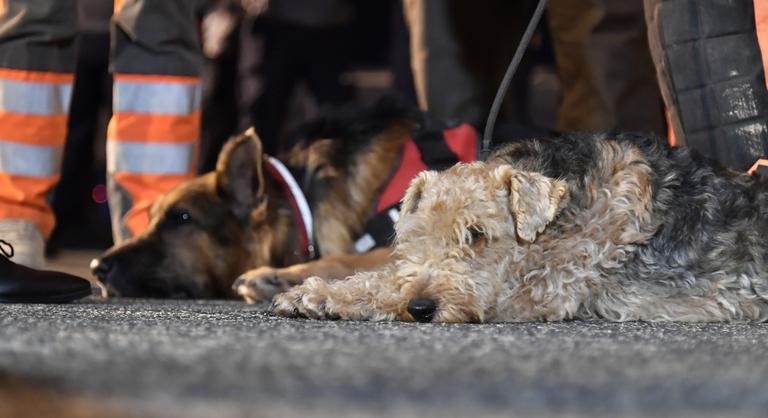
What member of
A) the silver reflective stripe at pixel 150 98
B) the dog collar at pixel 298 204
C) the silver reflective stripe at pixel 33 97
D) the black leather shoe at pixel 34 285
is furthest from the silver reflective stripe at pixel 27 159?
the dog collar at pixel 298 204

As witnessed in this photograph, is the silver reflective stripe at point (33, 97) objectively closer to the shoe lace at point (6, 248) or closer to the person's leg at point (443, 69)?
the shoe lace at point (6, 248)

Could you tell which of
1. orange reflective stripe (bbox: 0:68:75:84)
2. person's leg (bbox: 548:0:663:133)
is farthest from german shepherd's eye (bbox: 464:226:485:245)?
person's leg (bbox: 548:0:663:133)

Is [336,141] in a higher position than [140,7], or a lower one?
lower

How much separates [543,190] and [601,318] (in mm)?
428

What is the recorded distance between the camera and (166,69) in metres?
4.20

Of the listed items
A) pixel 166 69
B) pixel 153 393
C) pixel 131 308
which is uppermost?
pixel 166 69

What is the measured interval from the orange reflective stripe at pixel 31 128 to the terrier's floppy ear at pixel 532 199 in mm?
1999

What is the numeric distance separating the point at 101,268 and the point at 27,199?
1.27ft

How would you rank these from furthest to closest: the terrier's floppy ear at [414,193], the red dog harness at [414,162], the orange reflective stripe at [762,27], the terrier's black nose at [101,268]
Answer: the red dog harness at [414,162] → the terrier's black nose at [101,268] → the orange reflective stripe at [762,27] → the terrier's floppy ear at [414,193]

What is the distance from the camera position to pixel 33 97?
154 inches

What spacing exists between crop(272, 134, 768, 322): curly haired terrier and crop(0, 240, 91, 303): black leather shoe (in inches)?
Answer: 34.4

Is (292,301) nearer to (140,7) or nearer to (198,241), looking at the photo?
(198,241)

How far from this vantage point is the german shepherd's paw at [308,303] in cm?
275

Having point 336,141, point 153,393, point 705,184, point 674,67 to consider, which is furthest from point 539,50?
point 153,393
